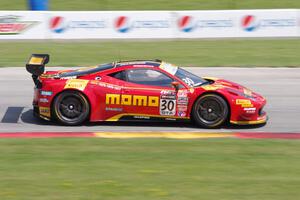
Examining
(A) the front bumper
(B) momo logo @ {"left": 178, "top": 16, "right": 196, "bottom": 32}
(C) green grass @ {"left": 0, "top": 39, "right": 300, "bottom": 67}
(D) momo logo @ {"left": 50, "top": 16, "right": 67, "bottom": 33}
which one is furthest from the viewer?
(B) momo logo @ {"left": 178, "top": 16, "right": 196, "bottom": 32}

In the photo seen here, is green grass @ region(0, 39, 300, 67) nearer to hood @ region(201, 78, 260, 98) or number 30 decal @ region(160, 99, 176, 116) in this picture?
hood @ region(201, 78, 260, 98)

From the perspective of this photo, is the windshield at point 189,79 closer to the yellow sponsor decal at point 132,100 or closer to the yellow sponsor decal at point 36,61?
the yellow sponsor decal at point 132,100

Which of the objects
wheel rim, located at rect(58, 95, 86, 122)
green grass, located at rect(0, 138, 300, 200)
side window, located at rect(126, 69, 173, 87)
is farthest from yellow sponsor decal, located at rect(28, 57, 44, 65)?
green grass, located at rect(0, 138, 300, 200)

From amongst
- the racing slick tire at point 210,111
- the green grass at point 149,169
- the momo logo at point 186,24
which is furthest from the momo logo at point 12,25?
the green grass at point 149,169

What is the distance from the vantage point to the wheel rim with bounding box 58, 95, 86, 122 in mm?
11570

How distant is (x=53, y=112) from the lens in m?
11.6

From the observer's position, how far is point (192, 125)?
39.2 ft

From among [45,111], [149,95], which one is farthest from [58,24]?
[149,95]

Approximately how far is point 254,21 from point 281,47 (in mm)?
1432

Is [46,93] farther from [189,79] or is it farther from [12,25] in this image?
[12,25]

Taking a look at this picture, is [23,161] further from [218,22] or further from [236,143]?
[218,22]

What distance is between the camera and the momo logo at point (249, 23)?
2364 cm

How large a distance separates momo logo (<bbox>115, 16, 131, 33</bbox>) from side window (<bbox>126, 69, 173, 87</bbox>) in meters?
11.8
